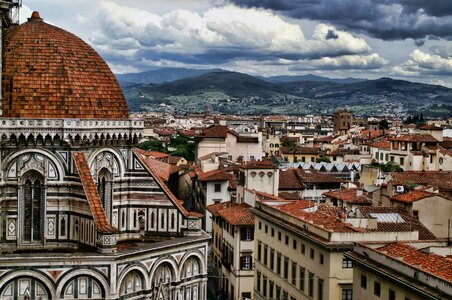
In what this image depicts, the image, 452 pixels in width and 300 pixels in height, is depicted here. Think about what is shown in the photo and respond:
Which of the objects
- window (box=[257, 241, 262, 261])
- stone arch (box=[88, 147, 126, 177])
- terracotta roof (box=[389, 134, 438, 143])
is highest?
stone arch (box=[88, 147, 126, 177])

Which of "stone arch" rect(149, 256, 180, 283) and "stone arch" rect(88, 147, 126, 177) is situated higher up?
"stone arch" rect(88, 147, 126, 177)

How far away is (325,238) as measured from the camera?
107ft

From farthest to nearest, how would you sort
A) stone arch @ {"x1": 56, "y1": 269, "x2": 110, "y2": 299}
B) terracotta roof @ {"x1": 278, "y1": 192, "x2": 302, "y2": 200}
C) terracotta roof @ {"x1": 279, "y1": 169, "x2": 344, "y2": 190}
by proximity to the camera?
terracotta roof @ {"x1": 279, "y1": 169, "x2": 344, "y2": 190} < terracotta roof @ {"x1": 278, "y1": 192, "x2": 302, "y2": 200} < stone arch @ {"x1": 56, "y1": 269, "x2": 110, "y2": 299}

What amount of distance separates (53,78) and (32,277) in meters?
7.56

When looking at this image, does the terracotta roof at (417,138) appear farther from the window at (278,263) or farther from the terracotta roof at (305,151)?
the window at (278,263)

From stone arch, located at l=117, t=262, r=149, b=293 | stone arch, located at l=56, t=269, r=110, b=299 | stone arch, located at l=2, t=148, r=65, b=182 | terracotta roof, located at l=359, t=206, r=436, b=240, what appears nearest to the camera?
stone arch, located at l=56, t=269, r=110, b=299

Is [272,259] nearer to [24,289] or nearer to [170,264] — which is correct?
[170,264]

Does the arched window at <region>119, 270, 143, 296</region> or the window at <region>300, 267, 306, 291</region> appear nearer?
the arched window at <region>119, 270, 143, 296</region>

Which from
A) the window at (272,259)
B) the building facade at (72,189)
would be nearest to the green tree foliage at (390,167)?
the window at (272,259)

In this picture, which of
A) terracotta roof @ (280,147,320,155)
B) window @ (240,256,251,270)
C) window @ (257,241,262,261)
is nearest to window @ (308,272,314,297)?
window @ (257,241,262,261)

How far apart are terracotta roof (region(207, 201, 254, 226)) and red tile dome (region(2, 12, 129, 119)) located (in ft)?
54.8

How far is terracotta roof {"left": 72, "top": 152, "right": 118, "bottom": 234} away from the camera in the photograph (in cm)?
2600

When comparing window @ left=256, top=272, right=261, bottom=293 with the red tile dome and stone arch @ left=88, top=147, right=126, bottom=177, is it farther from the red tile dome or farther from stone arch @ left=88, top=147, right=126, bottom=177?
the red tile dome

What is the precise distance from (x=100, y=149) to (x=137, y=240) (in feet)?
13.6
